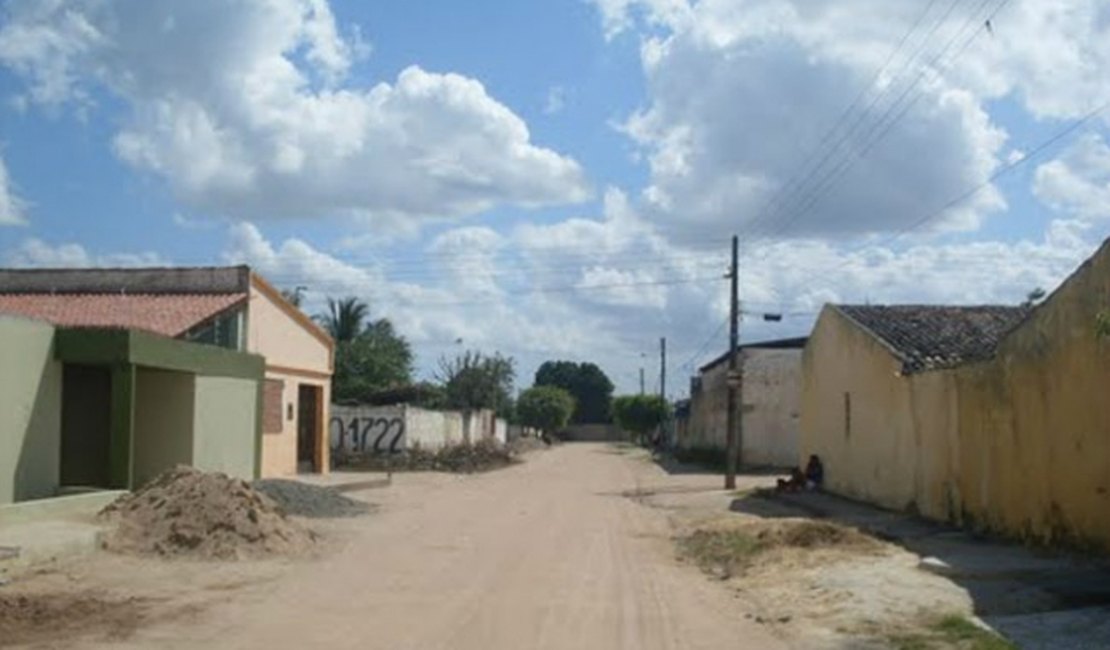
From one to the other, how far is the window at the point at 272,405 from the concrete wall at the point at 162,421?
23.6ft

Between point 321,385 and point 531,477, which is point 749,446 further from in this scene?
point 321,385

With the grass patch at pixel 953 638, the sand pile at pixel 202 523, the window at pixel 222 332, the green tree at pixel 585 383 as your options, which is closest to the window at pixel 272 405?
the window at pixel 222 332

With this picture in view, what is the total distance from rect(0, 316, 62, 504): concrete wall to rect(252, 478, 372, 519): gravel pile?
4224mm

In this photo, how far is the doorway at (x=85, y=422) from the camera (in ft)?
80.3

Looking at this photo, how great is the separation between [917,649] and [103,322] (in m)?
24.8

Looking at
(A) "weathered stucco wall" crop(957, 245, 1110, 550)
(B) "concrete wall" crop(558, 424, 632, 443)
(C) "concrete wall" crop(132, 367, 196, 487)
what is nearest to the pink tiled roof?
(C) "concrete wall" crop(132, 367, 196, 487)

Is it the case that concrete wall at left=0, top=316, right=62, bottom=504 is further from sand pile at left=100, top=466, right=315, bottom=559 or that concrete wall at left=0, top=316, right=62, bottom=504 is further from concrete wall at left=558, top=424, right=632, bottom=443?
concrete wall at left=558, top=424, right=632, bottom=443

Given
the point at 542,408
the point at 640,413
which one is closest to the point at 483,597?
the point at 542,408

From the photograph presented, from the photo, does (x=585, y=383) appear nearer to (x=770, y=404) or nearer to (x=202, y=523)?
(x=770, y=404)

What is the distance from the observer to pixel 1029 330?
18.0m

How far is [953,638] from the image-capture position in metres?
11.1

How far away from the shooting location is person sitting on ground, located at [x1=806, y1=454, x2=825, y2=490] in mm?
34031

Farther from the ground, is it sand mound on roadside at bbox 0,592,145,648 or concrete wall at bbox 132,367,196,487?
concrete wall at bbox 132,367,196,487

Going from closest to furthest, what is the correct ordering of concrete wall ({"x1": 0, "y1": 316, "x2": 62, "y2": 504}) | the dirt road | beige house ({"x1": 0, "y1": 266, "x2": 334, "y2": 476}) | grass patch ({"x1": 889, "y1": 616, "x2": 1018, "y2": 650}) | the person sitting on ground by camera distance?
grass patch ({"x1": 889, "y1": 616, "x2": 1018, "y2": 650}), the dirt road, concrete wall ({"x1": 0, "y1": 316, "x2": 62, "y2": 504}), beige house ({"x1": 0, "y1": 266, "x2": 334, "y2": 476}), the person sitting on ground
